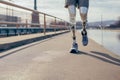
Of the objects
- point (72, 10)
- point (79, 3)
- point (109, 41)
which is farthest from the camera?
point (109, 41)

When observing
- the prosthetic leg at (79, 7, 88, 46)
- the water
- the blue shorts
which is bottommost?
the water

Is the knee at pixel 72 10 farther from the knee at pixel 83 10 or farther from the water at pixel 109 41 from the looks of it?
the water at pixel 109 41

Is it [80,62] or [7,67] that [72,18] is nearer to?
[80,62]

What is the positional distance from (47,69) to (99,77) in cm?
76

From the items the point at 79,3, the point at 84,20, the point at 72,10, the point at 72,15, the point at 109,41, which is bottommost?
the point at 109,41

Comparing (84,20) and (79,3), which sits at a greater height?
(79,3)

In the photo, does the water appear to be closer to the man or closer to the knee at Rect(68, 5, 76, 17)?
the man

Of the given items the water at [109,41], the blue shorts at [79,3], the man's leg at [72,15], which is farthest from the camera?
the water at [109,41]

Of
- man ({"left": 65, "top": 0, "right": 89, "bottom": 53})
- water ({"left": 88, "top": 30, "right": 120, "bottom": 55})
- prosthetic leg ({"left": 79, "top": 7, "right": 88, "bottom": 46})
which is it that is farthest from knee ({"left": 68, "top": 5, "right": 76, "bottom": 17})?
water ({"left": 88, "top": 30, "right": 120, "bottom": 55})

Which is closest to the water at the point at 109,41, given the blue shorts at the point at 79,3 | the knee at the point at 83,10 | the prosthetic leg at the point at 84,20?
the prosthetic leg at the point at 84,20

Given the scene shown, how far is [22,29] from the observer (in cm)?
1936

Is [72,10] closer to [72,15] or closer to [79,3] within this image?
[72,15]

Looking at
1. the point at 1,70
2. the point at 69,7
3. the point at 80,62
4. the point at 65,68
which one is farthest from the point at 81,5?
the point at 1,70

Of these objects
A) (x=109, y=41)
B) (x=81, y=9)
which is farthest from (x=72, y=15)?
(x=109, y=41)
